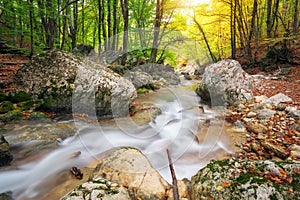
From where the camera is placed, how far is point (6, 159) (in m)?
3.12

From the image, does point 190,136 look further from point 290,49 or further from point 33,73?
point 290,49

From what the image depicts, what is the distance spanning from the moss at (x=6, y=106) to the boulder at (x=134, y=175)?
3.51 meters

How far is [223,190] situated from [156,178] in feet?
2.72

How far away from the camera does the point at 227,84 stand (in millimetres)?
6348

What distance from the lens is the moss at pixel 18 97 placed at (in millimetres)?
5012

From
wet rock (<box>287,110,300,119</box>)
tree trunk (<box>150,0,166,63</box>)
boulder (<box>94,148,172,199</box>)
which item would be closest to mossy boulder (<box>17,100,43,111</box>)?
boulder (<box>94,148,172,199</box>)

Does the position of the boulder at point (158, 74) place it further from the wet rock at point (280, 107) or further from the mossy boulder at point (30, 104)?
the mossy boulder at point (30, 104)

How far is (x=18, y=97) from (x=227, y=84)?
257 inches

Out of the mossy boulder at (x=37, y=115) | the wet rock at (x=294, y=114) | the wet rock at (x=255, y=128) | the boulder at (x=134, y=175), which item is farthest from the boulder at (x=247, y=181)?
the mossy boulder at (x=37, y=115)

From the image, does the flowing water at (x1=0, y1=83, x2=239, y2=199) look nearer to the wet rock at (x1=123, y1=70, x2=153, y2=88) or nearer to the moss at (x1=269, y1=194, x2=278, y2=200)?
the moss at (x1=269, y1=194, x2=278, y2=200)

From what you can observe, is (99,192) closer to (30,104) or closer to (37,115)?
(37,115)

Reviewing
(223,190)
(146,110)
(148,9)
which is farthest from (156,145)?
(148,9)

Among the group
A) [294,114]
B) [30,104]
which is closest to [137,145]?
[30,104]

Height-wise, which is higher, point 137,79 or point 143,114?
point 137,79
